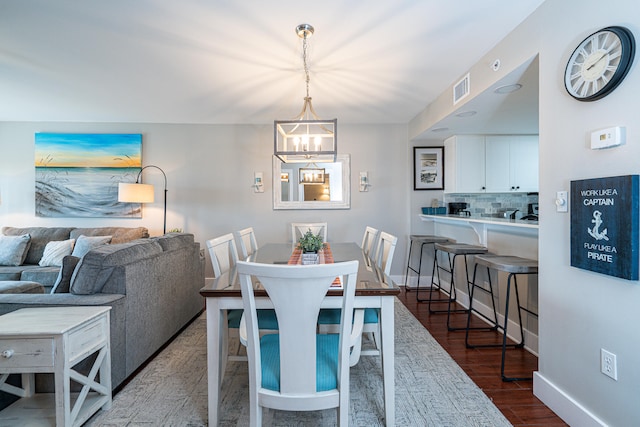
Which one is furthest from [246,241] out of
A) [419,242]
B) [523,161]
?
[523,161]

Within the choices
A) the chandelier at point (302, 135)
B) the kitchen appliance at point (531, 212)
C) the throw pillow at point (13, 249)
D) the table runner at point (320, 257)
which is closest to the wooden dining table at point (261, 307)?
the table runner at point (320, 257)

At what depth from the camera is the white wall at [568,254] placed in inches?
50.3

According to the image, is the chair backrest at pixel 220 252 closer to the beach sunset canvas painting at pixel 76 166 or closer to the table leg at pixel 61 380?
the table leg at pixel 61 380

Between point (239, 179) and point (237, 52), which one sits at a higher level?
point (237, 52)

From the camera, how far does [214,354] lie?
1526mm

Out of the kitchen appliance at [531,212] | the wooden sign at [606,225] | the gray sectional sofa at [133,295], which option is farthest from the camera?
the kitchen appliance at [531,212]

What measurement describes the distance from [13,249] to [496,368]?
5.26 m

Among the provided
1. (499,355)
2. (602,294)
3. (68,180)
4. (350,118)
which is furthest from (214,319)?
(68,180)

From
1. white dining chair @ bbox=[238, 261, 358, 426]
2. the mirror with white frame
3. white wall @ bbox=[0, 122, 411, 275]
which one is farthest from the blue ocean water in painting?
white dining chair @ bbox=[238, 261, 358, 426]

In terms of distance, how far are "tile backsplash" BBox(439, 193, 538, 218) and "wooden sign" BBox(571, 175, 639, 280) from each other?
2.83 m

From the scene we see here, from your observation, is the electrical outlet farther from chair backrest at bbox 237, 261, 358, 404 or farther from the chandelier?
the chandelier

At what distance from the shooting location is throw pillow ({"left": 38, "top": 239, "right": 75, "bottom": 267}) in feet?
11.3

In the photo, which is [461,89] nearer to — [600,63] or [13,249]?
[600,63]

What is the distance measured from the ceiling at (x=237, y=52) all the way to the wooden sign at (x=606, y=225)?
129 cm
